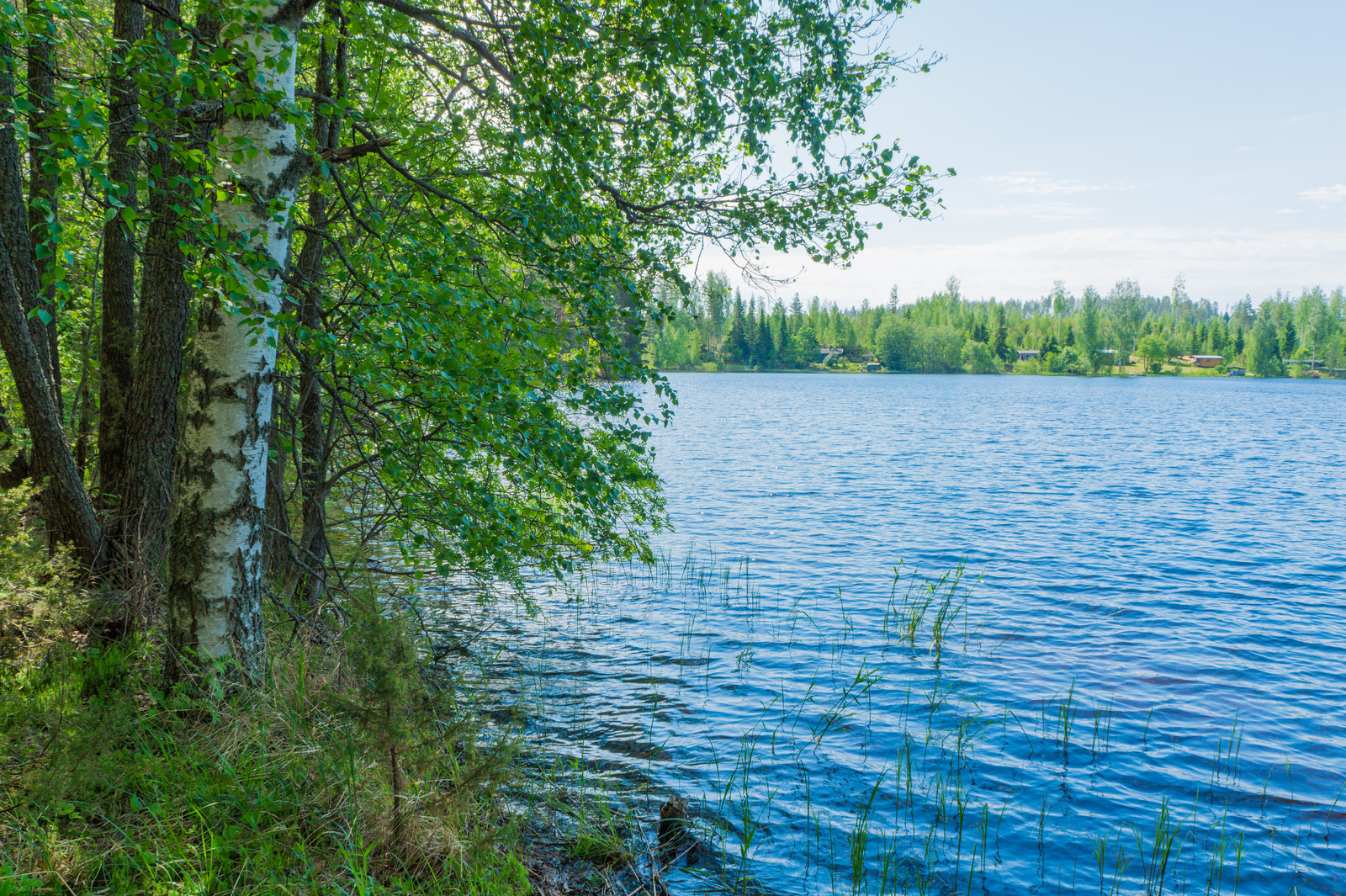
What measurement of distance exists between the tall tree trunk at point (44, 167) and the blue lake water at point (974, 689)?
4935 mm

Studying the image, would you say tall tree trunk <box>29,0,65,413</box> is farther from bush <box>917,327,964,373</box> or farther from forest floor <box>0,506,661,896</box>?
bush <box>917,327,964,373</box>

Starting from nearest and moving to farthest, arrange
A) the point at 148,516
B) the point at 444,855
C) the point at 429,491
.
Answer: the point at 444,855
the point at 429,491
the point at 148,516

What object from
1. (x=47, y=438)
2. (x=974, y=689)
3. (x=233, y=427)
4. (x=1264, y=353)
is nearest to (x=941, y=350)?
(x=1264, y=353)

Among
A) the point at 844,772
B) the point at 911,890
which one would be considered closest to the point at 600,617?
the point at 844,772

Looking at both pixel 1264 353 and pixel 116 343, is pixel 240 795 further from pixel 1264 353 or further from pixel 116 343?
pixel 1264 353

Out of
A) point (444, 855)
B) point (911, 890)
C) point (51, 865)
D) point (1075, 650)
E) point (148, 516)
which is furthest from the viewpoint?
point (1075, 650)

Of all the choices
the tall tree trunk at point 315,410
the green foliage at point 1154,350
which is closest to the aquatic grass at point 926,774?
the tall tree trunk at point 315,410

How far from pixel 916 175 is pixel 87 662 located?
815 centimetres

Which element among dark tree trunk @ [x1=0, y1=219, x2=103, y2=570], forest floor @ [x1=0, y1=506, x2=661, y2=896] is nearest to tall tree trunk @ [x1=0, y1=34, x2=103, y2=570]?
Result: dark tree trunk @ [x1=0, y1=219, x2=103, y2=570]

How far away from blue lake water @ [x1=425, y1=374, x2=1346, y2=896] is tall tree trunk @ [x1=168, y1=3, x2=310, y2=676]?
3.30m

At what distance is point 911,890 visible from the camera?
5434mm

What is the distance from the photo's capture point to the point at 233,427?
4707 mm

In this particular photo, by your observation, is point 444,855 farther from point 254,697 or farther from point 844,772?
point 844,772

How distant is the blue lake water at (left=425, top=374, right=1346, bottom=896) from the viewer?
19.7ft
